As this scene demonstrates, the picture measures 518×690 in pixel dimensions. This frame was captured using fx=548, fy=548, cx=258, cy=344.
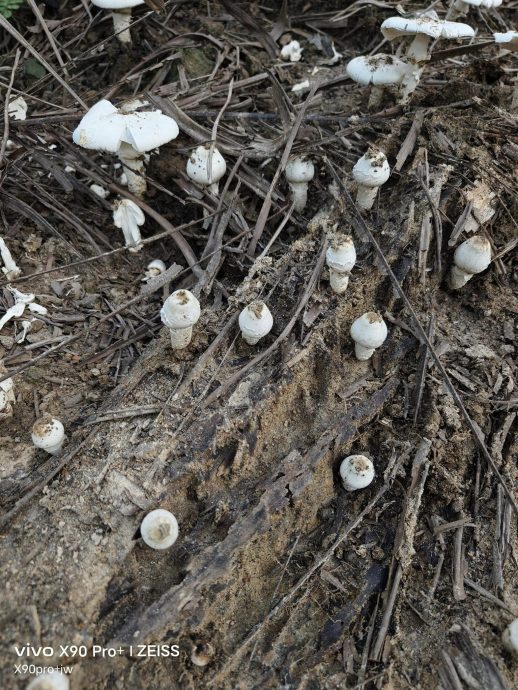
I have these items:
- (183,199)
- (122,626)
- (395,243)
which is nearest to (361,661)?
(122,626)

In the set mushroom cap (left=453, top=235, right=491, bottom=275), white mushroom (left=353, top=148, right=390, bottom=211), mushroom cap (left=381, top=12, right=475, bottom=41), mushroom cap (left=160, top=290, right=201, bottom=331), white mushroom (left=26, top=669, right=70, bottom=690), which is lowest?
white mushroom (left=26, top=669, right=70, bottom=690)

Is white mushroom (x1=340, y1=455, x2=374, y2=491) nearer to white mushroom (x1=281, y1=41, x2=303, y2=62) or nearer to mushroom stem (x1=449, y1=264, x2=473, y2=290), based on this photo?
mushroom stem (x1=449, y1=264, x2=473, y2=290)

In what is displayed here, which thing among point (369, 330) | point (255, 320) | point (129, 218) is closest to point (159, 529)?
point (255, 320)

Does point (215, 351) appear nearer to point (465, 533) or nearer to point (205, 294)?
point (205, 294)

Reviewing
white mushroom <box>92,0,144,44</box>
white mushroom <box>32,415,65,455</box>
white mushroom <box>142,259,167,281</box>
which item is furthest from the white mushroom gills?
white mushroom <box>92,0,144,44</box>

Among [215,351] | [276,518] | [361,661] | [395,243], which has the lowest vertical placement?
Answer: [361,661]

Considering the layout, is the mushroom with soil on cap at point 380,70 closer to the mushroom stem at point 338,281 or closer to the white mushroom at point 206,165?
the white mushroom at point 206,165

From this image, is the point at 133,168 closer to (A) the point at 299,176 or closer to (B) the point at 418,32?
(A) the point at 299,176
